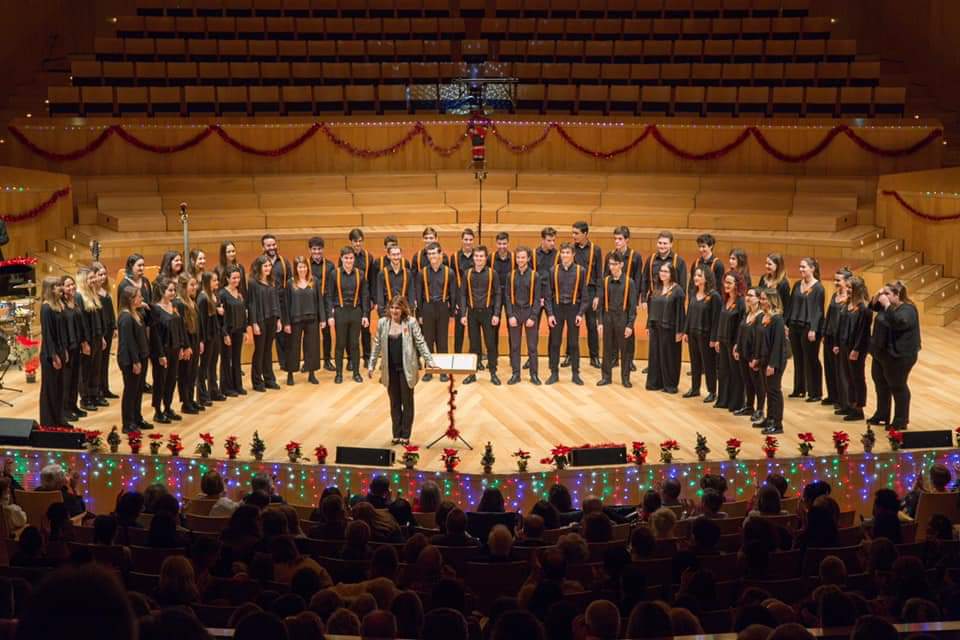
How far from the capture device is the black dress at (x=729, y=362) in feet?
29.9

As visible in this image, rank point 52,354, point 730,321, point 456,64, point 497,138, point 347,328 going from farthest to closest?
1. point 456,64
2. point 497,138
3. point 347,328
4. point 730,321
5. point 52,354

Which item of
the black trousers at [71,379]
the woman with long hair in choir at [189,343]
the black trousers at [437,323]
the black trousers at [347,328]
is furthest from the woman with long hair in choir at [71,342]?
the black trousers at [437,323]

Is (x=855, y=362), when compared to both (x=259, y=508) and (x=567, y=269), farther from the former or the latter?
(x=259, y=508)

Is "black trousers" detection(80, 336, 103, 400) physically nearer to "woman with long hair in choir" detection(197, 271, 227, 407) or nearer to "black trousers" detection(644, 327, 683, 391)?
"woman with long hair in choir" detection(197, 271, 227, 407)

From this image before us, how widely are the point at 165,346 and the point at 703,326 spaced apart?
4171 mm

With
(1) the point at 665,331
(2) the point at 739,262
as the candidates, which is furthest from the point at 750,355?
(1) the point at 665,331

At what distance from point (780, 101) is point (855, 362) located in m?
6.39

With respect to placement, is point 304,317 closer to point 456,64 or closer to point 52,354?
point 52,354

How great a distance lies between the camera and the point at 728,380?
941 centimetres

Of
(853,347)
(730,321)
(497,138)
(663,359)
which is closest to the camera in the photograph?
(853,347)

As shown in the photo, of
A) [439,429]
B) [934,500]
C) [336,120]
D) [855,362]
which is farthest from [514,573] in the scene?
[336,120]

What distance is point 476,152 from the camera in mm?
13625

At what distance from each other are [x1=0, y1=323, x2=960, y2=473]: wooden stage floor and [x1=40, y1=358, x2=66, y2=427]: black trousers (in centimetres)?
29

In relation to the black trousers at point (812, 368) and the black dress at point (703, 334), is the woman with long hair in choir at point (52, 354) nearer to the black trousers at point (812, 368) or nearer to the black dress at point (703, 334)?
the black dress at point (703, 334)
